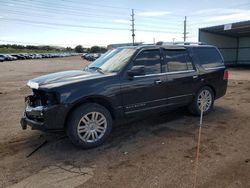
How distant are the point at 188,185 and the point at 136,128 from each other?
97.2 inches

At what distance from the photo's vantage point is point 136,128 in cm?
576

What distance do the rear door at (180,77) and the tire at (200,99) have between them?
194 mm

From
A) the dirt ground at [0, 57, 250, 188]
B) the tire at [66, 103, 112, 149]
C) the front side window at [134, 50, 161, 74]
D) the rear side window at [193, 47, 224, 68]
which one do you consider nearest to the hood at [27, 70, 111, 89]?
the tire at [66, 103, 112, 149]

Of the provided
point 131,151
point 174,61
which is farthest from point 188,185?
point 174,61

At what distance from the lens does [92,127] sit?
4.75 m

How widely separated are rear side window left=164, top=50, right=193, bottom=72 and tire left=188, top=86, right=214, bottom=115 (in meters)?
0.77

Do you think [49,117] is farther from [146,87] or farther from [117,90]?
[146,87]

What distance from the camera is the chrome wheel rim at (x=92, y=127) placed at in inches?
182

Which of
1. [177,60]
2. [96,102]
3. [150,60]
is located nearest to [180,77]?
[177,60]

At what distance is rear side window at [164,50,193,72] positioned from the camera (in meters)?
5.80

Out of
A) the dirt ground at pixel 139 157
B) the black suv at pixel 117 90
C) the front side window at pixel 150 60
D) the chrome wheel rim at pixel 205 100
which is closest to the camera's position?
the dirt ground at pixel 139 157

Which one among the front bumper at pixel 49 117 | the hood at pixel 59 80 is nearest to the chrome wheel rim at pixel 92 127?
the front bumper at pixel 49 117

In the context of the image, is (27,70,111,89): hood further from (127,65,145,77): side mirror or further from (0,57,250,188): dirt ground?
(0,57,250,188): dirt ground

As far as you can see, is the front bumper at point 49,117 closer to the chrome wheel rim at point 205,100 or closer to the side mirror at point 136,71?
the side mirror at point 136,71
